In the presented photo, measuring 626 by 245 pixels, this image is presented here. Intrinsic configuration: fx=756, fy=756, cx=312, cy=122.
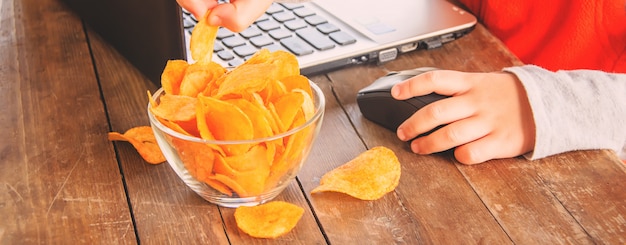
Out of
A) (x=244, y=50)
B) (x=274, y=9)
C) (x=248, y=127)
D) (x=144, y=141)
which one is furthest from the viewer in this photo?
(x=274, y=9)

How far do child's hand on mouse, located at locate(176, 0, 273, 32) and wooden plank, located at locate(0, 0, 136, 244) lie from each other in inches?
7.8

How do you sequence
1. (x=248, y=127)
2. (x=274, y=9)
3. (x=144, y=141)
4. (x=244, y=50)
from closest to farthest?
(x=248, y=127) → (x=144, y=141) → (x=244, y=50) → (x=274, y=9)

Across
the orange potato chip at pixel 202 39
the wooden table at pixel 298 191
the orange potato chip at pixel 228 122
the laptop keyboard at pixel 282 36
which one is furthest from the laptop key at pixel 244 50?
the orange potato chip at pixel 228 122

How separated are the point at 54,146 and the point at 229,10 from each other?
0.27 m

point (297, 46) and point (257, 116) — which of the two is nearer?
point (257, 116)

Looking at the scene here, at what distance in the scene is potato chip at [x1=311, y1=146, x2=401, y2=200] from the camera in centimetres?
77

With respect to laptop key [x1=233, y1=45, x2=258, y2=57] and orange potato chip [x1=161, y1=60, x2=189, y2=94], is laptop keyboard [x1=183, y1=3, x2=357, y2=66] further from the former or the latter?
orange potato chip [x1=161, y1=60, x2=189, y2=94]

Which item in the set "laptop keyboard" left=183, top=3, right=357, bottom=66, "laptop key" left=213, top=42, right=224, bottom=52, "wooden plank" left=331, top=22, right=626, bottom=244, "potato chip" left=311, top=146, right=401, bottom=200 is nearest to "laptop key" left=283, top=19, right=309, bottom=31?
"laptop keyboard" left=183, top=3, right=357, bottom=66

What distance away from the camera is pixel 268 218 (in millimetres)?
730

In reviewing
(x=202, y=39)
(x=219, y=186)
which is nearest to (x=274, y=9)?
(x=202, y=39)

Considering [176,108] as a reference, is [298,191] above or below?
below

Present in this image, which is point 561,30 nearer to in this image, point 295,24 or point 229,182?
point 295,24

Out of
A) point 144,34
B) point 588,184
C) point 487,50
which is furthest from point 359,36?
point 588,184

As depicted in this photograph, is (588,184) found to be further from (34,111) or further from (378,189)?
(34,111)
